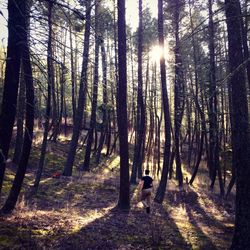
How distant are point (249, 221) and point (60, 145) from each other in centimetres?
2015

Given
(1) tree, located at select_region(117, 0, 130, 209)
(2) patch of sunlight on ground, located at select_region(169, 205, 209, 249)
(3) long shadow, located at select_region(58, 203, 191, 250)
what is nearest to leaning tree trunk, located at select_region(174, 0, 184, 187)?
(2) patch of sunlight on ground, located at select_region(169, 205, 209, 249)

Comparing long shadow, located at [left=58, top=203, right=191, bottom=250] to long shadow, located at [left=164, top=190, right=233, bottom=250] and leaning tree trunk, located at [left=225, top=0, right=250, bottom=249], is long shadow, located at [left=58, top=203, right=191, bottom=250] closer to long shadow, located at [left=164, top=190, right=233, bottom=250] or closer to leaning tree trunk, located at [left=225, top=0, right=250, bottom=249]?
long shadow, located at [left=164, top=190, right=233, bottom=250]

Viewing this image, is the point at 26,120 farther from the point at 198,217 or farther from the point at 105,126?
the point at 105,126

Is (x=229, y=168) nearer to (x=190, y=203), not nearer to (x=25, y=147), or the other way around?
(x=190, y=203)

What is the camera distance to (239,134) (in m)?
7.50

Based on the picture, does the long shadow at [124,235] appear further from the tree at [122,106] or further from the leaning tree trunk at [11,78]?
the leaning tree trunk at [11,78]

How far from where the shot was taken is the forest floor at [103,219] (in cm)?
782

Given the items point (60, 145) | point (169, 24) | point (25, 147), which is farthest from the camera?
point (60, 145)

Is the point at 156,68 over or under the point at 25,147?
over

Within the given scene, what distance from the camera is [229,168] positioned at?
2839 cm

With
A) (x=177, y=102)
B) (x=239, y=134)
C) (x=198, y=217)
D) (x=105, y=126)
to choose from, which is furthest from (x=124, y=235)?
(x=105, y=126)

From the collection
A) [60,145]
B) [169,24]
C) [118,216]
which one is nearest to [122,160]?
[118,216]

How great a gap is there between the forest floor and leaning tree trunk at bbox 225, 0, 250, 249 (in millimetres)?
1966

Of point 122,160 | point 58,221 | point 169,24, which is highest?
point 169,24
